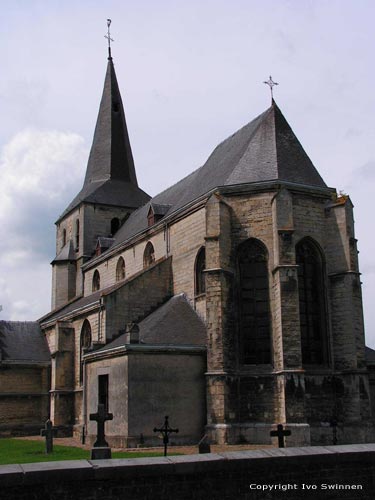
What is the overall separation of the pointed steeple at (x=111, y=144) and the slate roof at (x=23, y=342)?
1234 cm

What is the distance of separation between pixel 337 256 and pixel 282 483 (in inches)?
596

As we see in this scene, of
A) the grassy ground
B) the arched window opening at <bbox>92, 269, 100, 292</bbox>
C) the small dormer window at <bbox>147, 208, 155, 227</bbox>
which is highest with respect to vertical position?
the small dormer window at <bbox>147, 208, 155, 227</bbox>

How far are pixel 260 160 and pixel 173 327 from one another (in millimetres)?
7427

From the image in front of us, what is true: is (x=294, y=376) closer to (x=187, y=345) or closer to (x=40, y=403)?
(x=187, y=345)

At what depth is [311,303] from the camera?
22828 millimetres

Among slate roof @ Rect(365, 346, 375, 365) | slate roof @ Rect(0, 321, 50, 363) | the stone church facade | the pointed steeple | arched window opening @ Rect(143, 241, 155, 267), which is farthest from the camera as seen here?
the pointed steeple

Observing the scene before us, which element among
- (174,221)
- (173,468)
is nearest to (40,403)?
(174,221)

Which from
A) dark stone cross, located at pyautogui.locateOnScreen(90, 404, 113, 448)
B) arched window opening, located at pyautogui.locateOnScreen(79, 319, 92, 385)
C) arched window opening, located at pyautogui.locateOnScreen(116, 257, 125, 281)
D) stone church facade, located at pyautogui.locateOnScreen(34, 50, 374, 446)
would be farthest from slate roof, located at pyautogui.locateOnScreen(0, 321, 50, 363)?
dark stone cross, located at pyautogui.locateOnScreen(90, 404, 113, 448)

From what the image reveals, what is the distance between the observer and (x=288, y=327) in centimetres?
2102

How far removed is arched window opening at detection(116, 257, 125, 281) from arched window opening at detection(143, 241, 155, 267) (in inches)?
131

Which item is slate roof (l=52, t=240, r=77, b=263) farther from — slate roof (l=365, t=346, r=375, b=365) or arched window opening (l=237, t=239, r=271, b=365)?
slate roof (l=365, t=346, r=375, b=365)

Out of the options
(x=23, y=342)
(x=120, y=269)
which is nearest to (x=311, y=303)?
(x=120, y=269)

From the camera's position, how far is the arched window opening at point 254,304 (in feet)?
72.4

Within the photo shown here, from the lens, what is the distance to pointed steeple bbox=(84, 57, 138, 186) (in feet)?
143
